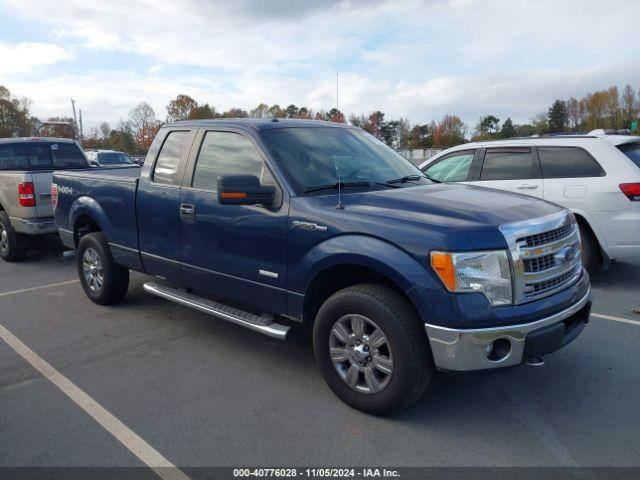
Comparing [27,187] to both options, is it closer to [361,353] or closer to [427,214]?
[361,353]

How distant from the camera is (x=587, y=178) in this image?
6.34 m

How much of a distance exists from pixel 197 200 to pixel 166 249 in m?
0.67

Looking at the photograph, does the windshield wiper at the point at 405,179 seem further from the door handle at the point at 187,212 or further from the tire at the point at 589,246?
the tire at the point at 589,246

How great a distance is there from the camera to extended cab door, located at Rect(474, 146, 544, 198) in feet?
22.4

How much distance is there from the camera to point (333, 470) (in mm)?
2904

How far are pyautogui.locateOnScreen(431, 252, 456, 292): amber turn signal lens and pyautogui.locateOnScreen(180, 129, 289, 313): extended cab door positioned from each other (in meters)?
1.21

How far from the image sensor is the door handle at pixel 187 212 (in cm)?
450

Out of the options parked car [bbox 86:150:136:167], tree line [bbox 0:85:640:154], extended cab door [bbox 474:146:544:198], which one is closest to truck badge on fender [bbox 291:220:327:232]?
extended cab door [bbox 474:146:544:198]

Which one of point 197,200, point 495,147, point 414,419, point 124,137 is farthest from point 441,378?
point 124,137

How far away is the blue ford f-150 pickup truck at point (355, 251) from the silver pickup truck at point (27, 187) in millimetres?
3305

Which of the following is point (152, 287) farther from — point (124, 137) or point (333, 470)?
point (124, 137)

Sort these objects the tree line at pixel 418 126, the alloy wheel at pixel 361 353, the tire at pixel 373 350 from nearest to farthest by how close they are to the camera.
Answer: the tire at pixel 373 350
the alloy wheel at pixel 361 353
the tree line at pixel 418 126

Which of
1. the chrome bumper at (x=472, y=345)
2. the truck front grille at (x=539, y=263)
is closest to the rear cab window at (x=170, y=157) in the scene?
the chrome bumper at (x=472, y=345)

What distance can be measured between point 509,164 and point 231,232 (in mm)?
4492
